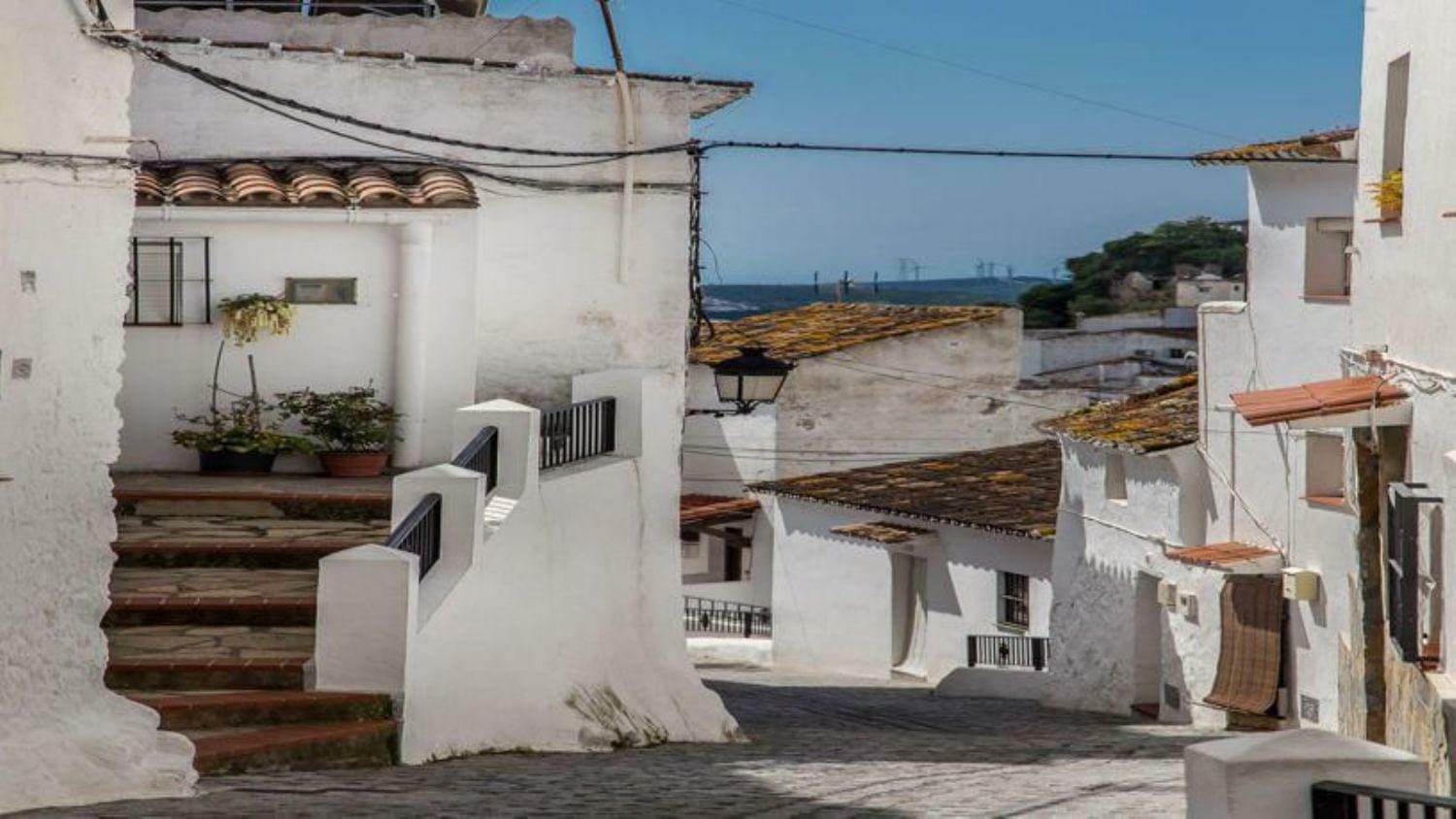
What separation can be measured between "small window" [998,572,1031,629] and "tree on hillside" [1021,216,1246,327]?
5627cm

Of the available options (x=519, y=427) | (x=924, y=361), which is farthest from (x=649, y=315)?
(x=924, y=361)

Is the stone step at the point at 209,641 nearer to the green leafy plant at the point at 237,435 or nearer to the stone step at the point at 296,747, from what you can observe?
the stone step at the point at 296,747

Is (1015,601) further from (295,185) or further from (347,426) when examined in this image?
(295,185)

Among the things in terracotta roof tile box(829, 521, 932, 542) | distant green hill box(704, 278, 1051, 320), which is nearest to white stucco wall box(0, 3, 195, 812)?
terracotta roof tile box(829, 521, 932, 542)

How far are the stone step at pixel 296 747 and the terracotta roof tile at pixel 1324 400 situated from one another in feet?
18.3

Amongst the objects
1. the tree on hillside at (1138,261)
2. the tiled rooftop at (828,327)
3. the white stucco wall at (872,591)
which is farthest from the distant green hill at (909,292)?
the white stucco wall at (872,591)

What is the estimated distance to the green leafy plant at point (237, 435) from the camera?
17.6 m

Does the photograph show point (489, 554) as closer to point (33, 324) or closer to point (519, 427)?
point (519, 427)

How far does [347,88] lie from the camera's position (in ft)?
59.7

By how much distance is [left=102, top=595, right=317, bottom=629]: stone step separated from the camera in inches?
521

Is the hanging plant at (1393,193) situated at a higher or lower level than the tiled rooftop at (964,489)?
higher

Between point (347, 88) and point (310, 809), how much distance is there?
9.28 m

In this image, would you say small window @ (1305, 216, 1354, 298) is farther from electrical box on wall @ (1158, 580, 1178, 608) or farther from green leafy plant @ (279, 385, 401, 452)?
green leafy plant @ (279, 385, 401, 452)

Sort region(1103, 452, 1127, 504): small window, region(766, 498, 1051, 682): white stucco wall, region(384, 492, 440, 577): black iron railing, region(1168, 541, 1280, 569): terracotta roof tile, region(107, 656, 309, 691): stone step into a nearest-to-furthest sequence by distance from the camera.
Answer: region(107, 656, 309, 691): stone step
region(384, 492, 440, 577): black iron railing
region(1168, 541, 1280, 569): terracotta roof tile
region(1103, 452, 1127, 504): small window
region(766, 498, 1051, 682): white stucco wall
